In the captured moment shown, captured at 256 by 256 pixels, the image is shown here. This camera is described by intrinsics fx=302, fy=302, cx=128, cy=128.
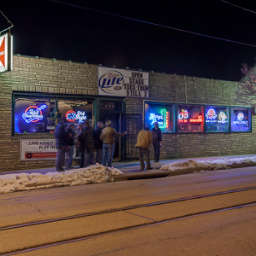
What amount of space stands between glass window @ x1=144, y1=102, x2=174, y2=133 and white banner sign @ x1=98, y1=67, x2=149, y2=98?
0.84 meters

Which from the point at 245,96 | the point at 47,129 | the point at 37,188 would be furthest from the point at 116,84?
the point at 245,96

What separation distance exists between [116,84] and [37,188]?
742cm

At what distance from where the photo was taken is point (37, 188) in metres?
9.02

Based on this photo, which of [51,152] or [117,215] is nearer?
[117,215]

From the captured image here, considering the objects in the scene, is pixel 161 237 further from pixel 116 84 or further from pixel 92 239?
pixel 116 84

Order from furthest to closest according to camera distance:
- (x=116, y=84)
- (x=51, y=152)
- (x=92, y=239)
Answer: (x=116, y=84) < (x=51, y=152) < (x=92, y=239)

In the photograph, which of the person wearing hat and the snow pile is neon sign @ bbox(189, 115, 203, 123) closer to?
the person wearing hat

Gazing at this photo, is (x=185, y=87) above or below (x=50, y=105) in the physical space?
above

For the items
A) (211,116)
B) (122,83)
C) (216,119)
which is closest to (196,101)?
(211,116)

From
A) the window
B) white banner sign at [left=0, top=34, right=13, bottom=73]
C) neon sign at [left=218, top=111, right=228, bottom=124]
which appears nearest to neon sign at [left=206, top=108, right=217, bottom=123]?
neon sign at [left=218, top=111, right=228, bottom=124]

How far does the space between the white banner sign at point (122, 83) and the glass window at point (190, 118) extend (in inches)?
107

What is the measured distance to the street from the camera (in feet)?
13.9

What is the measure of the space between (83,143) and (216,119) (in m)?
9.80

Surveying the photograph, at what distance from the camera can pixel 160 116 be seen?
653 inches
